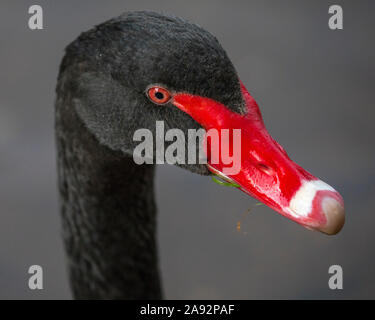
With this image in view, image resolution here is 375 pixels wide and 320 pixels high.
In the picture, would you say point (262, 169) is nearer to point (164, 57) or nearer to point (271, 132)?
point (164, 57)

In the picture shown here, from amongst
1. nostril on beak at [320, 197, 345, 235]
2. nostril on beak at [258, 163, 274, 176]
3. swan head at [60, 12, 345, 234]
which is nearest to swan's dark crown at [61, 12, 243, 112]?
swan head at [60, 12, 345, 234]

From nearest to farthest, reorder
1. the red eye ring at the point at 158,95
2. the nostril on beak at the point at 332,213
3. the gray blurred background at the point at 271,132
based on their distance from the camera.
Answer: the nostril on beak at the point at 332,213 → the red eye ring at the point at 158,95 → the gray blurred background at the point at 271,132

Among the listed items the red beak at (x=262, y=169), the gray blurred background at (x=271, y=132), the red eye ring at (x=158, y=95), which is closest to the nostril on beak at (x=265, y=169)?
the red beak at (x=262, y=169)

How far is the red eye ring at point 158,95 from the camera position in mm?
1118

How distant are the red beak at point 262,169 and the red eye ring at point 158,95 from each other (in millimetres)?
16

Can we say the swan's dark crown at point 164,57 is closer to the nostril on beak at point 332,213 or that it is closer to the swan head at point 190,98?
the swan head at point 190,98

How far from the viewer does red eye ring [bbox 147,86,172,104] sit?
3.67 ft

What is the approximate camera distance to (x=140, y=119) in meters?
1.19

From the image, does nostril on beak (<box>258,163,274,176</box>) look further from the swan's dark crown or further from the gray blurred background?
the gray blurred background

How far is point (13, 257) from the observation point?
7.80ft
